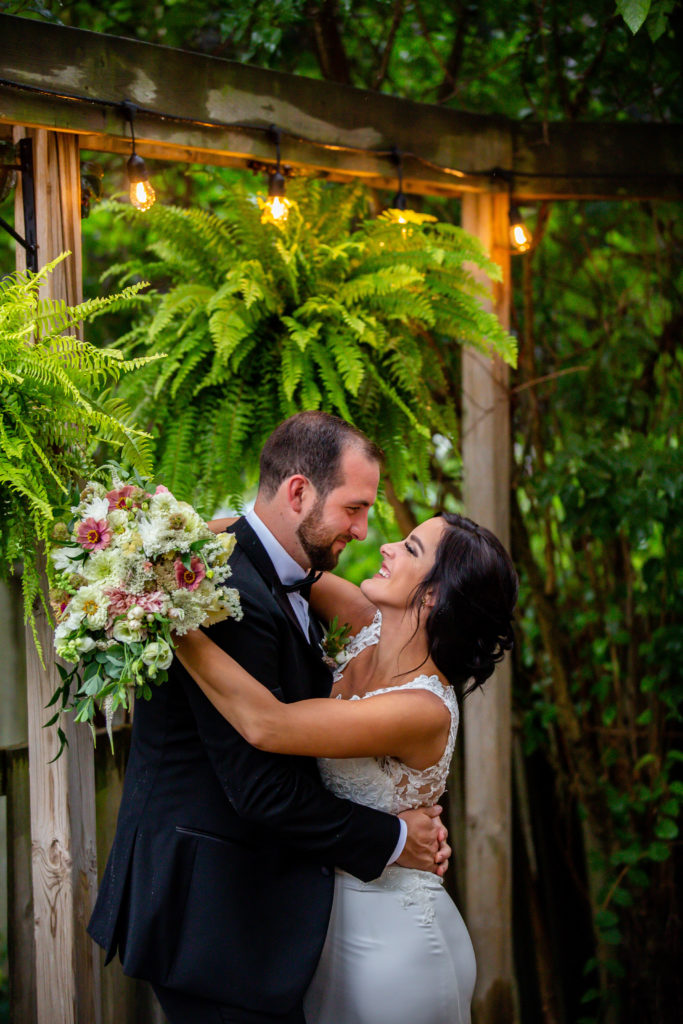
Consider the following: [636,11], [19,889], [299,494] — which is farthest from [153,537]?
[636,11]

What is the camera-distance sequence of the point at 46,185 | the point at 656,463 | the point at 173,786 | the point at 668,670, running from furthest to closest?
the point at 668,670, the point at 656,463, the point at 46,185, the point at 173,786

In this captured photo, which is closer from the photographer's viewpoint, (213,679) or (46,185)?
(213,679)

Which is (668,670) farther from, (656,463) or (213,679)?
(213,679)

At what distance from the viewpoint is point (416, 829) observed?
205cm

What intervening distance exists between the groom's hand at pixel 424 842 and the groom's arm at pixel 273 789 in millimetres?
74

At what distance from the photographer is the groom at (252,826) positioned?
1.85 meters

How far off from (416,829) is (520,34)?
3.24 metres

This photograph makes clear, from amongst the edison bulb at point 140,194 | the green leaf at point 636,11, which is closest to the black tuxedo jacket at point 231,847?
the edison bulb at point 140,194

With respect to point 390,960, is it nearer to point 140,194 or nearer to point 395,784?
point 395,784

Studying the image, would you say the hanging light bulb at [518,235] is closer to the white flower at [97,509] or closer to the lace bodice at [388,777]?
the lace bodice at [388,777]

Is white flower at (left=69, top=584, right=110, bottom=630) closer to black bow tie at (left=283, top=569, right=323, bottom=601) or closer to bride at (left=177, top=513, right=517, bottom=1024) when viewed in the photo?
bride at (left=177, top=513, right=517, bottom=1024)

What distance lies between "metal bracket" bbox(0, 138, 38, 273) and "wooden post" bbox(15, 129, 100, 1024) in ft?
0.04

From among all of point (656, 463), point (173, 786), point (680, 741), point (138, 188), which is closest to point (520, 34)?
point (656, 463)

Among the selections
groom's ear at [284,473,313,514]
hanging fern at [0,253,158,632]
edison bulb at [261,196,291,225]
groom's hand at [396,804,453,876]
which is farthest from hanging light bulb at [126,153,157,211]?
groom's hand at [396,804,453,876]
